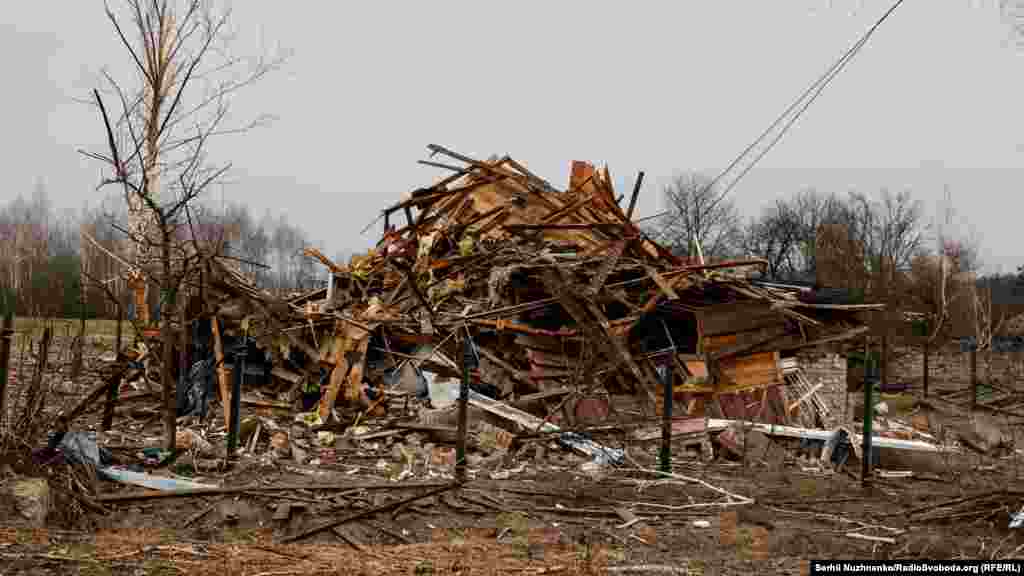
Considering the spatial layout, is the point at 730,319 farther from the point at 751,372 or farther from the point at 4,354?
the point at 4,354

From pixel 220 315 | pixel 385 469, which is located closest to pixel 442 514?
pixel 385 469

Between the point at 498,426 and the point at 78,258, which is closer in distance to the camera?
the point at 498,426

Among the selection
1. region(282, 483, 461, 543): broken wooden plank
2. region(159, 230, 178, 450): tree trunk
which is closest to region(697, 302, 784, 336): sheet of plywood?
region(282, 483, 461, 543): broken wooden plank

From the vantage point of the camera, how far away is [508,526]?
20.0 ft

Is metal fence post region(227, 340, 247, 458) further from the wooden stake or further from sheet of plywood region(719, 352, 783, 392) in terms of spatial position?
sheet of plywood region(719, 352, 783, 392)

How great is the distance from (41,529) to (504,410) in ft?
21.7

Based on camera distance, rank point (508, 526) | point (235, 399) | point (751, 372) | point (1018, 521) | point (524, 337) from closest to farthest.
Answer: point (1018, 521) < point (508, 526) < point (235, 399) < point (524, 337) < point (751, 372)

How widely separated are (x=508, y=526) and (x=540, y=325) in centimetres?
751

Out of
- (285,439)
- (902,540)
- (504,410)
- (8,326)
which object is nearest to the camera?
(902,540)

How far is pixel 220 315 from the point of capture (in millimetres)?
11898

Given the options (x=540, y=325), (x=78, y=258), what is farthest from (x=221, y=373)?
(x=78, y=258)

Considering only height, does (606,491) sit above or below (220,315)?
below

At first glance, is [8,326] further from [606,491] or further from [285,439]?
[606,491]

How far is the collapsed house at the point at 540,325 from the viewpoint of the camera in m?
12.3
